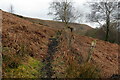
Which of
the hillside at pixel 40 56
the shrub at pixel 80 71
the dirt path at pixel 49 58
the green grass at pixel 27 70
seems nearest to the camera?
the shrub at pixel 80 71

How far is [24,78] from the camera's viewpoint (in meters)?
7.50

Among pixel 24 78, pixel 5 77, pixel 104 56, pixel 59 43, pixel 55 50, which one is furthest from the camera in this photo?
pixel 104 56

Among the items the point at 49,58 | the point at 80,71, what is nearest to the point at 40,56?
the point at 49,58

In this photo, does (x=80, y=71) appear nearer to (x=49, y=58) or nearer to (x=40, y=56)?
(x=49, y=58)

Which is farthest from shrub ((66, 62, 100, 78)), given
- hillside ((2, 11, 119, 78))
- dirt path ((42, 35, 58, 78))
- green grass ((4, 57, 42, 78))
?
green grass ((4, 57, 42, 78))

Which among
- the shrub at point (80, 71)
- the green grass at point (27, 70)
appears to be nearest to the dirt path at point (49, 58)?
the green grass at point (27, 70)

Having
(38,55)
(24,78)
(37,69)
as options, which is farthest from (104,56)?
(24,78)

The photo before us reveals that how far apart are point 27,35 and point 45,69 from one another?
13.2 ft

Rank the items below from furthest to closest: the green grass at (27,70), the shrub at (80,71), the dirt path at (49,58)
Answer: the dirt path at (49,58) < the green grass at (27,70) < the shrub at (80,71)

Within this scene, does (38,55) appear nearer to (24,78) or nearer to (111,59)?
(24,78)

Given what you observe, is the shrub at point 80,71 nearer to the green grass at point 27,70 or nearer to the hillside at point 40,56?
the hillside at point 40,56

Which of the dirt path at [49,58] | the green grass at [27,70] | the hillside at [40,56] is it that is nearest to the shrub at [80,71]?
the hillside at [40,56]

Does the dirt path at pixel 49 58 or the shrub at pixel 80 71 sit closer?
the shrub at pixel 80 71

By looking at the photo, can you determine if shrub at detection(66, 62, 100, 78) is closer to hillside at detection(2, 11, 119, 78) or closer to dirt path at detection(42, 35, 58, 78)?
hillside at detection(2, 11, 119, 78)
